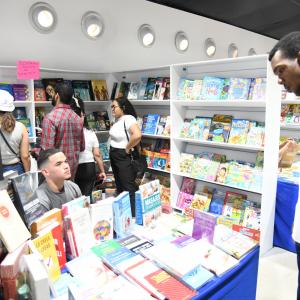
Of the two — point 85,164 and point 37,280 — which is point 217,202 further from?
point 37,280

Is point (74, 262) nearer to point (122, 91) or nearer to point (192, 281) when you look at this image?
point (192, 281)

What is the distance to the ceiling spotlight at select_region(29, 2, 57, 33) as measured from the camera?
4383 millimetres

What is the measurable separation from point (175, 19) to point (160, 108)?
94.2 inches

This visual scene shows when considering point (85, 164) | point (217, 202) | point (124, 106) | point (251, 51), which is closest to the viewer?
point (85, 164)

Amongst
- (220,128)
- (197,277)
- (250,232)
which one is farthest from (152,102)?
(197,277)

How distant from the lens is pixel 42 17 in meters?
4.49

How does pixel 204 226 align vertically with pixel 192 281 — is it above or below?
above

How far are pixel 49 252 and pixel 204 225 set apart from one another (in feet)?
2.90

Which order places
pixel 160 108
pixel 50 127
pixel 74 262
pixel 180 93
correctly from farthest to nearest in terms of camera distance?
1. pixel 160 108
2. pixel 180 93
3. pixel 50 127
4. pixel 74 262

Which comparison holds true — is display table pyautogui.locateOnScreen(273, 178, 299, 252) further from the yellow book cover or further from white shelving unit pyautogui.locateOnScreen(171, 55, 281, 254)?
the yellow book cover

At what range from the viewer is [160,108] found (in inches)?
183

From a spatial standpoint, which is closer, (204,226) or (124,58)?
(204,226)

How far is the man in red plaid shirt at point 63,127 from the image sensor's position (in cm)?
333

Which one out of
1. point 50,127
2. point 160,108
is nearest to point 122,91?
point 160,108
